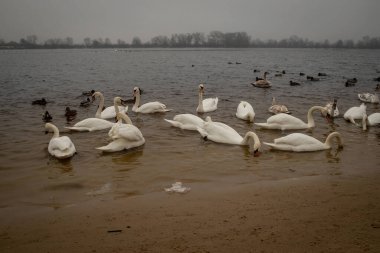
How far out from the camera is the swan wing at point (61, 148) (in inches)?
330

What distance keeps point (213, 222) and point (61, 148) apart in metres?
4.65

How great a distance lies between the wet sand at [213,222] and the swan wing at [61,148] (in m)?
2.61

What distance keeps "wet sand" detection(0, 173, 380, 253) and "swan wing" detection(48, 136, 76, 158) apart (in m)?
2.61

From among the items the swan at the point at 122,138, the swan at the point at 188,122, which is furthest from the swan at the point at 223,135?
the swan at the point at 122,138

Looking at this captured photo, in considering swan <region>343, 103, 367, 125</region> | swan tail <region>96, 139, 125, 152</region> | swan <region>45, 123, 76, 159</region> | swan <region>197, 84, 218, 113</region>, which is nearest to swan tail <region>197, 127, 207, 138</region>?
swan tail <region>96, 139, 125, 152</region>

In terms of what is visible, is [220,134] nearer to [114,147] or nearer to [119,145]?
[119,145]

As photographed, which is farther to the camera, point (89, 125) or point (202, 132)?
point (89, 125)

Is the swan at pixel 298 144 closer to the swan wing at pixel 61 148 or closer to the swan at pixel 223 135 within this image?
A: the swan at pixel 223 135

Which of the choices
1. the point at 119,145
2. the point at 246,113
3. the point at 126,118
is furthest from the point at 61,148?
the point at 246,113

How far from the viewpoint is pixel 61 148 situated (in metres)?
8.41

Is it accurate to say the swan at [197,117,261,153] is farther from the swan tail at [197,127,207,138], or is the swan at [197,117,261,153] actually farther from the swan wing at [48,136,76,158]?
the swan wing at [48,136,76,158]

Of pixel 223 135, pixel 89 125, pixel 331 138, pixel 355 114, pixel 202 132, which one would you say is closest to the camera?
pixel 331 138

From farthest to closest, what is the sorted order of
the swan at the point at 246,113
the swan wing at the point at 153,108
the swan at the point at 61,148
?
the swan wing at the point at 153,108 → the swan at the point at 246,113 → the swan at the point at 61,148

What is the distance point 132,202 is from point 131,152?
330cm
